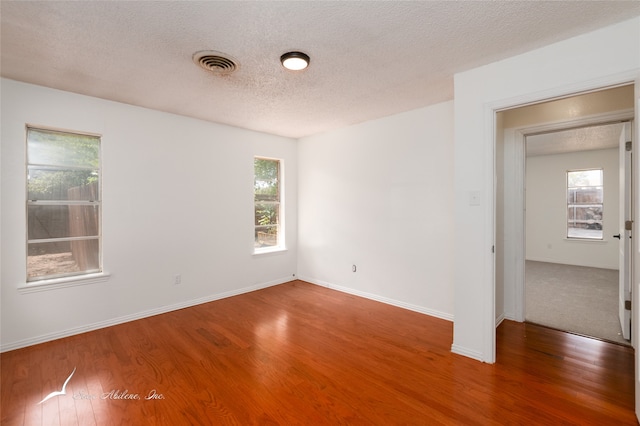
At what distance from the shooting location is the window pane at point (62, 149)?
2.95 meters

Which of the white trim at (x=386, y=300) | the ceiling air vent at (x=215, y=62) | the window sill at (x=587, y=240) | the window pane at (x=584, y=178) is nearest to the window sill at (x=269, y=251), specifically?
the white trim at (x=386, y=300)

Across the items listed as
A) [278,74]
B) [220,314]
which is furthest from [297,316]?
[278,74]

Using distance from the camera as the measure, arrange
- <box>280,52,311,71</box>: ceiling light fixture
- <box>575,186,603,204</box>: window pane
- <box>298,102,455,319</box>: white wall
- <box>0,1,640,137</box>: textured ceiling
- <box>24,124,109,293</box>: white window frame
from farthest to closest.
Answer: <box>575,186,603,204</box>: window pane → <box>298,102,455,319</box>: white wall → <box>24,124,109,293</box>: white window frame → <box>280,52,311,71</box>: ceiling light fixture → <box>0,1,640,137</box>: textured ceiling

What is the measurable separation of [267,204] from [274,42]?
3120 millimetres

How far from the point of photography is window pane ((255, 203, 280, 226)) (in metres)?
4.87

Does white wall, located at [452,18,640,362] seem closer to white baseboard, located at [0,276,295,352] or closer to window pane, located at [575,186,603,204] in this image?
white baseboard, located at [0,276,295,352]

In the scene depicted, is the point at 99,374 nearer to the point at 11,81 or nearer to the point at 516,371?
the point at 11,81

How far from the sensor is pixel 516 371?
2352mm

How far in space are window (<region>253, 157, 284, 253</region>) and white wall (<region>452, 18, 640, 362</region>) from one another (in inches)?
124

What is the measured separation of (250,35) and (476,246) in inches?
98.4

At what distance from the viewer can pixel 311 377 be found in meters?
2.30

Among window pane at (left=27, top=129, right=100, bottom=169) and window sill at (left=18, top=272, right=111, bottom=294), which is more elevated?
window pane at (left=27, top=129, right=100, bottom=169)

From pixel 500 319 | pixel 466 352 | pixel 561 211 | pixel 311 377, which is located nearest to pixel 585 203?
pixel 561 211

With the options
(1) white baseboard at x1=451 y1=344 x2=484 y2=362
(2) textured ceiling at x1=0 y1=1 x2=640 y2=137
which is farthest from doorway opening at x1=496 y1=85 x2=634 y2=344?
(1) white baseboard at x1=451 y1=344 x2=484 y2=362
